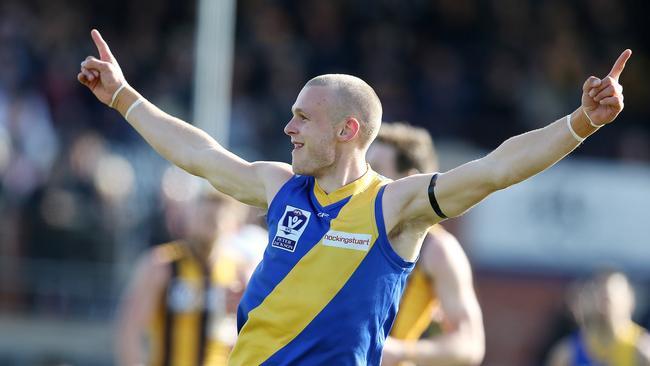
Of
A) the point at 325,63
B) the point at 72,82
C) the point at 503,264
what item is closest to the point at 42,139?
the point at 72,82

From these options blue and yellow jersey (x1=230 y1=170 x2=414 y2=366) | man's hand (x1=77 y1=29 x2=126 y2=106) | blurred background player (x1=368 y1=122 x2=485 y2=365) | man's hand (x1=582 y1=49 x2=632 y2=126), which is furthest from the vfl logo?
blurred background player (x1=368 y1=122 x2=485 y2=365)

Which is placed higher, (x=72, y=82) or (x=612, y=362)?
(x=72, y=82)

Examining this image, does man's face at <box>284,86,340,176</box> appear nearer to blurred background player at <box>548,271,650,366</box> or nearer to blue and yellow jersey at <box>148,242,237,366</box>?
blue and yellow jersey at <box>148,242,237,366</box>

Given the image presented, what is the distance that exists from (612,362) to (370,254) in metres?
6.30

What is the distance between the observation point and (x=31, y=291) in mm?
16547

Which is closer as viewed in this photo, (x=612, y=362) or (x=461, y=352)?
(x=461, y=352)

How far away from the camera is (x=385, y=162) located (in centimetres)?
757

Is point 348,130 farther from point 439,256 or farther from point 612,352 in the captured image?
point 612,352

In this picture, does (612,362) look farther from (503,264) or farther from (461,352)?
(503,264)

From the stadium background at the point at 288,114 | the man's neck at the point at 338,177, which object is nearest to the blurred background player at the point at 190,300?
the man's neck at the point at 338,177

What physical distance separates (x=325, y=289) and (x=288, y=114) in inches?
474

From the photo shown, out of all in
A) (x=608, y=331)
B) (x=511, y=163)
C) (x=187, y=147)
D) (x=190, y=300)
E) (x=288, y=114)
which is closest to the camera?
(x=511, y=163)

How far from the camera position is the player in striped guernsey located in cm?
566

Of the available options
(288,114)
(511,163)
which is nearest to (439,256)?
(511,163)
